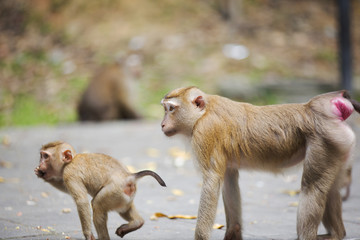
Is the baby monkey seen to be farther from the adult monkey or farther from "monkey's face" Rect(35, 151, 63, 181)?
the adult monkey

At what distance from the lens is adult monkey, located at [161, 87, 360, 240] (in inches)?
169

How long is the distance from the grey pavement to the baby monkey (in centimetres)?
38

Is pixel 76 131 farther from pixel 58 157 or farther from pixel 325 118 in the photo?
pixel 325 118

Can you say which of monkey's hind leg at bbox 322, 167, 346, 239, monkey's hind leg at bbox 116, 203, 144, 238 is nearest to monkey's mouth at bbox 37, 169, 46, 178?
monkey's hind leg at bbox 116, 203, 144, 238

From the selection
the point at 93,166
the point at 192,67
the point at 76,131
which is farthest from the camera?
the point at 192,67

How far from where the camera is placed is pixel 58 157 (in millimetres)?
4738

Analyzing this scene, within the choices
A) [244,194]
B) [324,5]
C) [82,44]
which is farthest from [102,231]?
[324,5]

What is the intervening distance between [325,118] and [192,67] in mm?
13337

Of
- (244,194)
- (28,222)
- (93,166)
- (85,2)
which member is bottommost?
(244,194)

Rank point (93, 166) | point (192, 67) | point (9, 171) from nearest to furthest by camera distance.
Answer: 1. point (93, 166)
2. point (9, 171)
3. point (192, 67)

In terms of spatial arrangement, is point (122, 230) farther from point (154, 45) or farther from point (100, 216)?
point (154, 45)

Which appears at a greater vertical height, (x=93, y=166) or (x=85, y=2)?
(x=85, y=2)

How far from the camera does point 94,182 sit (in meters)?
4.63

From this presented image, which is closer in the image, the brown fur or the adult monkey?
the adult monkey
